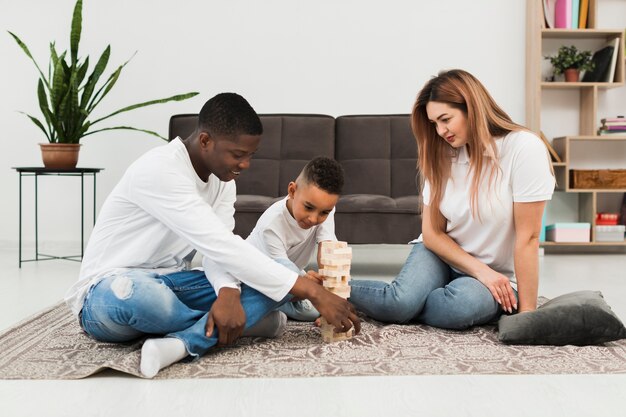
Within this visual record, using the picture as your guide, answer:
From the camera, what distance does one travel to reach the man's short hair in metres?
1.78

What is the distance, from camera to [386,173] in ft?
13.5

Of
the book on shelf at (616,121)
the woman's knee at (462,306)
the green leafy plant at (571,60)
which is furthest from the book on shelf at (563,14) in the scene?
the woman's knee at (462,306)

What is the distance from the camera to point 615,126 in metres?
4.68

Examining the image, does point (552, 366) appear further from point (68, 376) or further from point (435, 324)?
point (68, 376)

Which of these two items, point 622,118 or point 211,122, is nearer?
point 211,122

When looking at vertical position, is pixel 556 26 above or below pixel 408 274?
above

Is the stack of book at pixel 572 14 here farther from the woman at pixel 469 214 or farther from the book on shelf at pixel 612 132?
the woman at pixel 469 214

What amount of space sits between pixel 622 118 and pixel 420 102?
10.2 ft

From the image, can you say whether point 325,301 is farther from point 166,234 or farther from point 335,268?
point 166,234

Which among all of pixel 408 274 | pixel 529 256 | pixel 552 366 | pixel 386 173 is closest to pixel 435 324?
pixel 408 274

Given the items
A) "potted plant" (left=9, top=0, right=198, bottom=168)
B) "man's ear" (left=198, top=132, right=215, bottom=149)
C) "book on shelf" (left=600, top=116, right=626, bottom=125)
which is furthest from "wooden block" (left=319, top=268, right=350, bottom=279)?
"book on shelf" (left=600, top=116, right=626, bottom=125)

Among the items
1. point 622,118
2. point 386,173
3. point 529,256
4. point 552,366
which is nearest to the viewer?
point 552,366

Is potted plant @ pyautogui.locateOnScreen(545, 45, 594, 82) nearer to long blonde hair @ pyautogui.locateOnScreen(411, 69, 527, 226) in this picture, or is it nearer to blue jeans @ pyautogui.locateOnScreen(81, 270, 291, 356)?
long blonde hair @ pyautogui.locateOnScreen(411, 69, 527, 226)

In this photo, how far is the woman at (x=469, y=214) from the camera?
6.70ft
